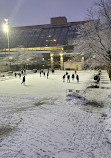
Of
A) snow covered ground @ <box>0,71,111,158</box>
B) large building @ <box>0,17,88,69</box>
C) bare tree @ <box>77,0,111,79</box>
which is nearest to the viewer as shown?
snow covered ground @ <box>0,71,111,158</box>

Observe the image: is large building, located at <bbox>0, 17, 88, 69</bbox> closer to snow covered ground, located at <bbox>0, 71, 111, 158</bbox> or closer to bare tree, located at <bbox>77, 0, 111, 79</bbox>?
bare tree, located at <bbox>77, 0, 111, 79</bbox>

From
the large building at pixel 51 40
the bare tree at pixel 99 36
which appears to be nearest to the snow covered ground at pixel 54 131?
the bare tree at pixel 99 36

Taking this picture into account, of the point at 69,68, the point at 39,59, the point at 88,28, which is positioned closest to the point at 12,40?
the point at 39,59

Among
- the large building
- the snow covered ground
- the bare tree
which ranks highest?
the large building

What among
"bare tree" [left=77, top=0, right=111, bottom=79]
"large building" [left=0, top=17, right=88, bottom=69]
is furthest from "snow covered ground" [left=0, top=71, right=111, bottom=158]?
"large building" [left=0, top=17, right=88, bottom=69]

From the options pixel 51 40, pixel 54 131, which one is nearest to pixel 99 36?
pixel 54 131

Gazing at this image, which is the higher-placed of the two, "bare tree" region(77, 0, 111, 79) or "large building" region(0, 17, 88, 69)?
"large building" region(0, 17, 88, 69)

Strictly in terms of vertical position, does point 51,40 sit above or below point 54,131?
above

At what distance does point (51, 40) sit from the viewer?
199 feet

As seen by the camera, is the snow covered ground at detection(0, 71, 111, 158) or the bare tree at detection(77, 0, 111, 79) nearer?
the snow covered ground at detection(0, 71, 111, 158)

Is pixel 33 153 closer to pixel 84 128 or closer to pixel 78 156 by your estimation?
pixel 78 156

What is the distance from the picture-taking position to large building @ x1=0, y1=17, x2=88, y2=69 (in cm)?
5159

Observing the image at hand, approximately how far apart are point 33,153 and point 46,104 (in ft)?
17.1

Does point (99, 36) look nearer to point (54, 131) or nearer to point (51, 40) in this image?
point (54, 131)
